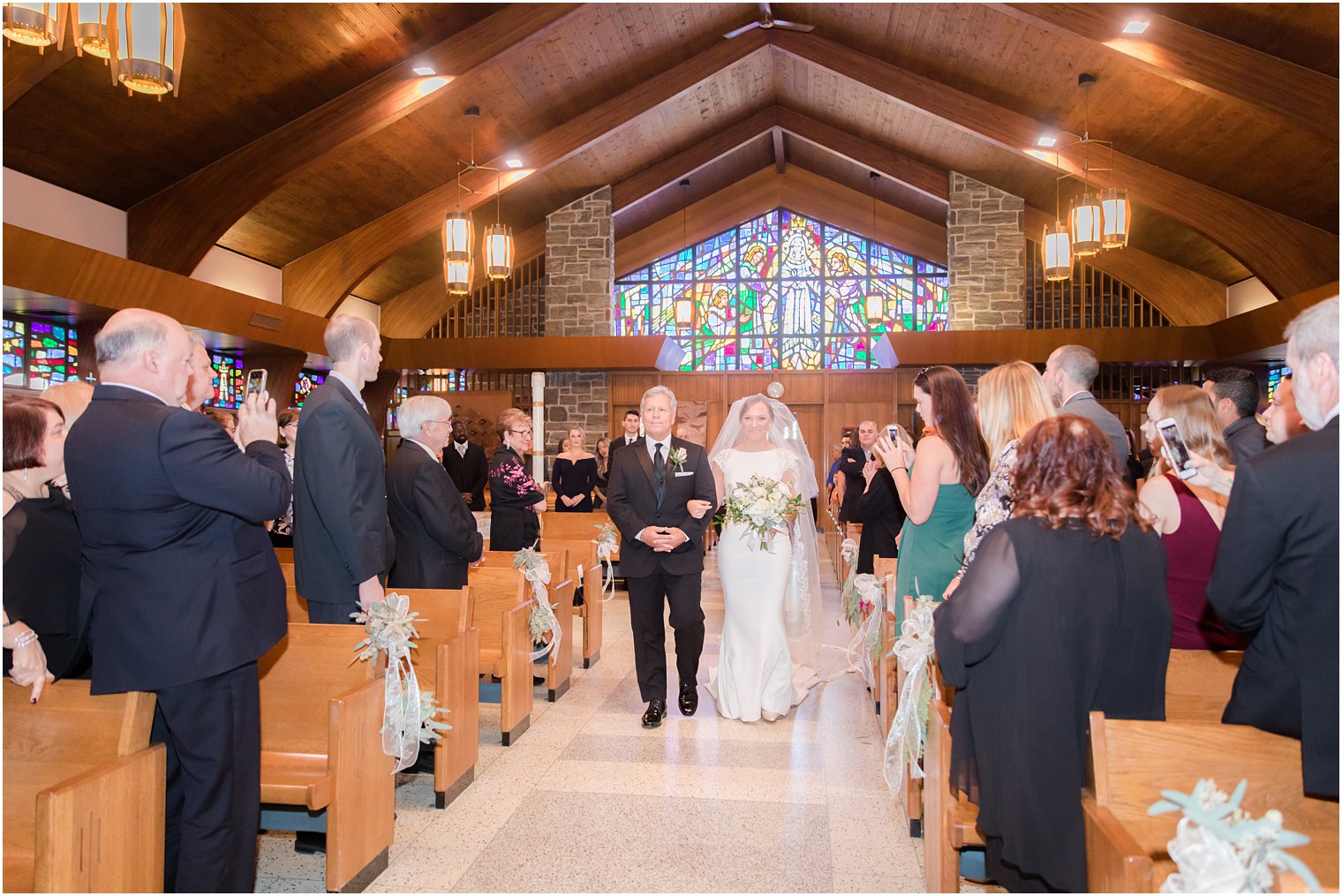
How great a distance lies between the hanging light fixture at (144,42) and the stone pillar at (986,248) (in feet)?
38.0

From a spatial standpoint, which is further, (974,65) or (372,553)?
(974,65)

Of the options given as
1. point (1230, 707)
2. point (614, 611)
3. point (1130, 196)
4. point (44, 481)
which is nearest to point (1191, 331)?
point (1130, 196)

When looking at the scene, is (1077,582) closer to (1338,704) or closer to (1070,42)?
(1338,704)

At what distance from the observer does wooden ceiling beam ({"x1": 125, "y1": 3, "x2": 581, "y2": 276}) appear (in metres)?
9.01

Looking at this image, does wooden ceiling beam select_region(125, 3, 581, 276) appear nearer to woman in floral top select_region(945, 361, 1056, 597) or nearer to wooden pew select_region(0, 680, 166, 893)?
woman in floral top select_region(945, 361, 1056, 597)

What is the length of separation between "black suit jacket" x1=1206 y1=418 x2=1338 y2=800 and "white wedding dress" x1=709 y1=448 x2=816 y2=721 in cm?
298

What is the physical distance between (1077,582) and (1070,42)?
8.12 meters

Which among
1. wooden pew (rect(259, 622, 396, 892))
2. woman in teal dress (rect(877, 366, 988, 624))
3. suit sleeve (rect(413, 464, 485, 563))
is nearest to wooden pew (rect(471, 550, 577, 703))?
suit sleeve (rect(413, 464, 485, 563))

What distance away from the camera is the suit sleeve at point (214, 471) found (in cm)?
231

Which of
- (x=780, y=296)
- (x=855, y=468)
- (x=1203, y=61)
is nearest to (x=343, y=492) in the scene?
(x=855, y=468)

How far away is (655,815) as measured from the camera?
11.6 ft

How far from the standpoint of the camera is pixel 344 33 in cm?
830

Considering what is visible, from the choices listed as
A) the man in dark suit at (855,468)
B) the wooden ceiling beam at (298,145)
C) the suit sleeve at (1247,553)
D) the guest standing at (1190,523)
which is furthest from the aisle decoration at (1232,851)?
the wooden ceiling beam at (298,145)

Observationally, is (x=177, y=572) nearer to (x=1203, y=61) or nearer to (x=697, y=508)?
(x=697, y=508)
